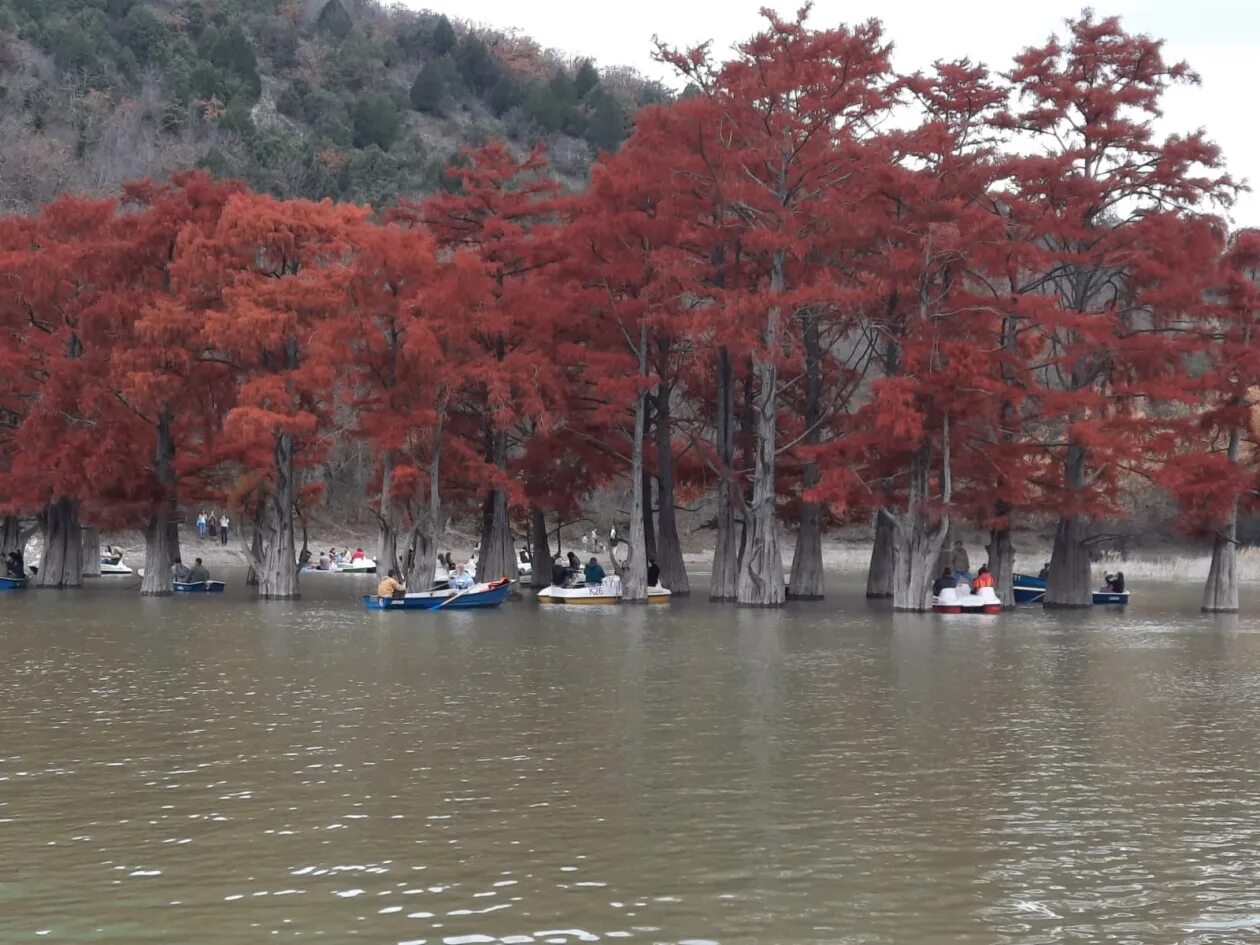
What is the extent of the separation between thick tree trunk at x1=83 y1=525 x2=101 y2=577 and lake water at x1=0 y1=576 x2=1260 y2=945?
3528 centimetres

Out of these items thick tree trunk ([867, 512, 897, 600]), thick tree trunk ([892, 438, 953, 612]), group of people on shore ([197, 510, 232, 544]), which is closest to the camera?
thick tree trunk ([892, 438, 953, 612])

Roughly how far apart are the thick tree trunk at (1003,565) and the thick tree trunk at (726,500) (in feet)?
25.6

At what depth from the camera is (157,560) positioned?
165ft

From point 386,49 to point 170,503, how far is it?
110 metres

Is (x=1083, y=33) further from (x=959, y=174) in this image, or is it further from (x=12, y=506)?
(x=12, y=506)

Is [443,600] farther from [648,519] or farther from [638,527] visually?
[648,519]

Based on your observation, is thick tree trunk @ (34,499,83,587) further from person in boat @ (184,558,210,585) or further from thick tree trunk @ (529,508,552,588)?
thick tree trunk @ (529,508,552,588)

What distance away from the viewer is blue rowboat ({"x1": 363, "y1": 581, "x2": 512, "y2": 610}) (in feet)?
141

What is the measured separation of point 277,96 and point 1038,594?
10170 cm

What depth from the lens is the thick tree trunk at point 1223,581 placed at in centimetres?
4491

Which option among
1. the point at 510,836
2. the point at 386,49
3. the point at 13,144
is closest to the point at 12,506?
the point at 510,836

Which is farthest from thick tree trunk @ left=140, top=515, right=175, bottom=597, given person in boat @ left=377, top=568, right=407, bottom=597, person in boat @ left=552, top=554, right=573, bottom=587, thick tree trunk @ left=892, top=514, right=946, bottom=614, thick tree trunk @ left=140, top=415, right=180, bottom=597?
thick tree trunk @ left=892, top=514, right=946, bottom=614

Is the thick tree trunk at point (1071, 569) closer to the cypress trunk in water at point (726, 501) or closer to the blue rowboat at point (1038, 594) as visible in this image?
the blue rowboat at point (1038, 594)

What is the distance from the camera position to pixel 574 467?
53344 millimetres
